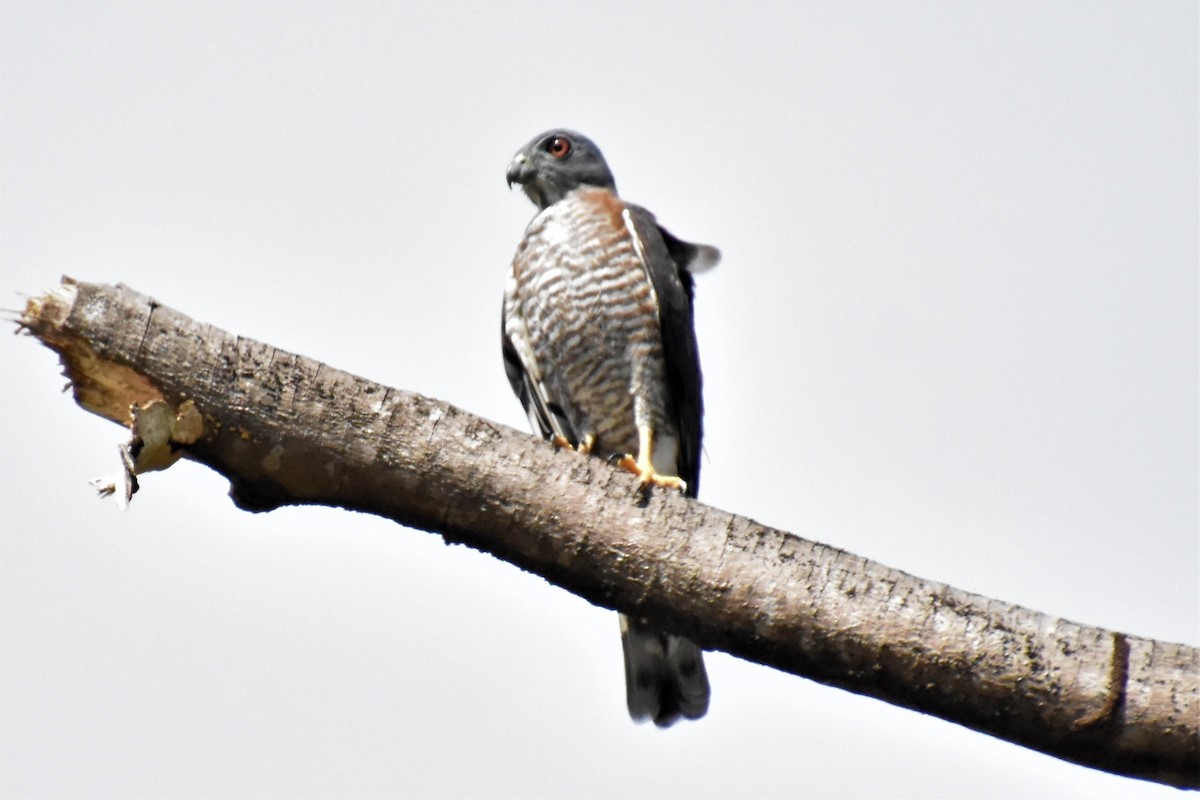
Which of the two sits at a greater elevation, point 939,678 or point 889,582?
point 889,582

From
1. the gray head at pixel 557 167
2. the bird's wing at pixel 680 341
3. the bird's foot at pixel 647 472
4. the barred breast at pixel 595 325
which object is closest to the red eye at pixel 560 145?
the gray head at pixel 557 167

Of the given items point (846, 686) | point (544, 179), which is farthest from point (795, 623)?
point (544, 179)

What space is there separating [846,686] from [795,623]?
0.82ft

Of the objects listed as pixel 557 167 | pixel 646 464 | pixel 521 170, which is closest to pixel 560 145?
pixel 557 167

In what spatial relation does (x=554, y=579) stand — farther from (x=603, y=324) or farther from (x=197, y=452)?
(x=603, y=324)

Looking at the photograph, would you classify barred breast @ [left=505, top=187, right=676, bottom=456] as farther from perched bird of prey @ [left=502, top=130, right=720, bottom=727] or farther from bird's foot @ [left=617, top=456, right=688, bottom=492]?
bird's foot @ [left=617, top=456, right=688, bottom=492]

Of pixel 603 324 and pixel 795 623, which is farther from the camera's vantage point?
pixel 603 324

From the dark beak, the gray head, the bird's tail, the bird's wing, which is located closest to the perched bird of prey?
the bird's wing

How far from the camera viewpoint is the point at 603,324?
6254 millimetres

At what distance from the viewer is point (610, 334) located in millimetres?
6238

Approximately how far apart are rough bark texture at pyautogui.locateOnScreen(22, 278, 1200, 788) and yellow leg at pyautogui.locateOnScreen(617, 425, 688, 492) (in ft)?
3.32

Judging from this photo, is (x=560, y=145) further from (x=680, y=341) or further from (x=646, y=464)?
(x=646, y=464)

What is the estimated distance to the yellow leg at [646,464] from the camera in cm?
498

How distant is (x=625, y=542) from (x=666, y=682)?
211 centimetres
